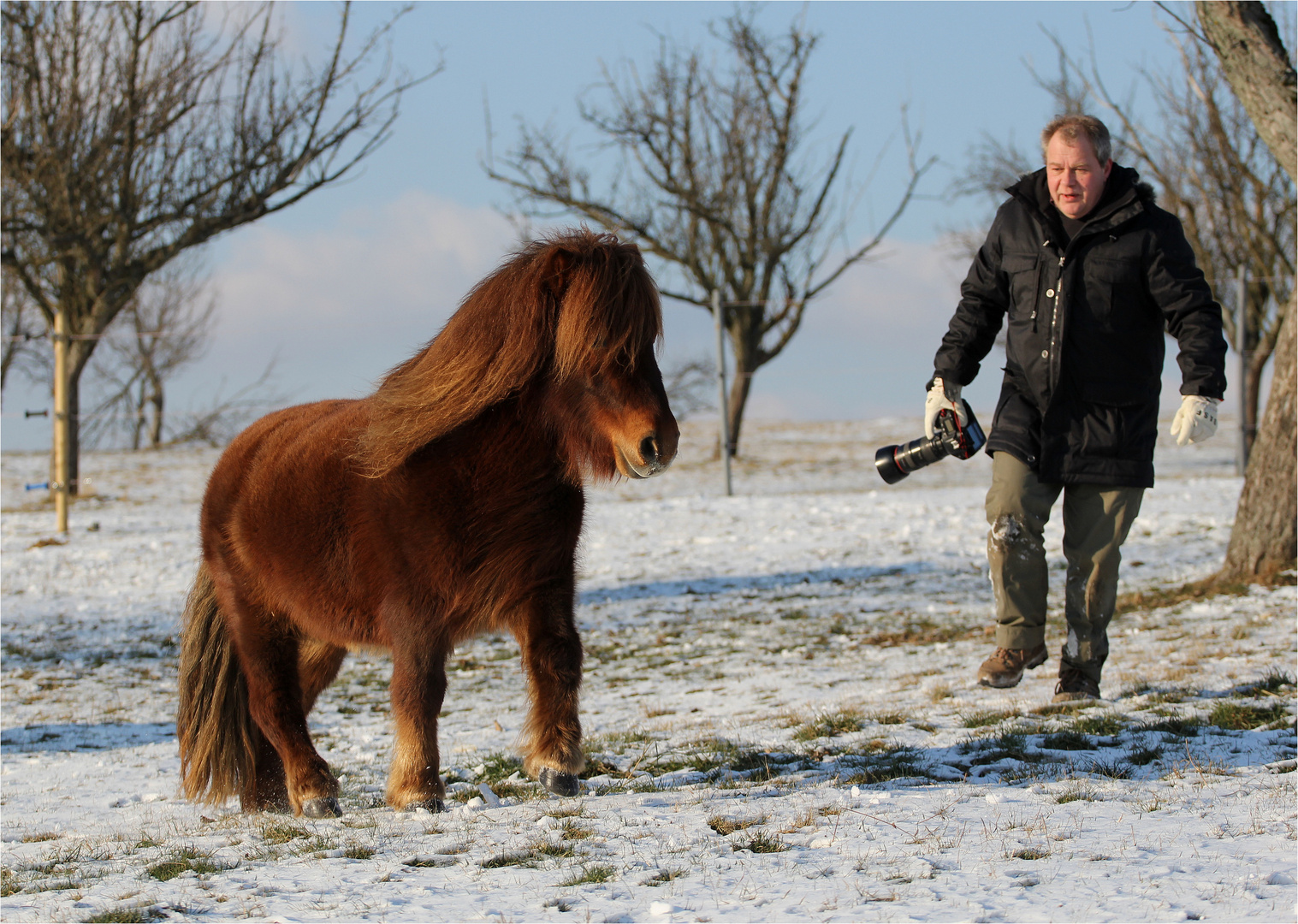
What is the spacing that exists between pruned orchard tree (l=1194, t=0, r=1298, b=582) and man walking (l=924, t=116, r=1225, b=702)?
3.17m

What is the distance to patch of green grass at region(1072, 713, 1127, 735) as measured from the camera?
3.88m

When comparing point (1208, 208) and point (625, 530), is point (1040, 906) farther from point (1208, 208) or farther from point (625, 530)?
point (1208, 208)

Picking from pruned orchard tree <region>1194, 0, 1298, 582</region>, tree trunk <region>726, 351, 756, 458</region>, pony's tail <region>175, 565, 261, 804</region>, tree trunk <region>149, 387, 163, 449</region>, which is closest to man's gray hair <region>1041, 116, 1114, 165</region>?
pruned orchard tree <region>1194, 0, 1298, 582</region>

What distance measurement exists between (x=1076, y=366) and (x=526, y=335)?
2213mm

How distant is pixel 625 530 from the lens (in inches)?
439

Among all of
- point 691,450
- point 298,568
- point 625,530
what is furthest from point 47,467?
point 298,568

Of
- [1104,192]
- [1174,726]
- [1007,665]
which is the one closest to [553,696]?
[1007,665]

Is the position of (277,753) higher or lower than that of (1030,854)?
lower

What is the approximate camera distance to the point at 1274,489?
691 centimetres

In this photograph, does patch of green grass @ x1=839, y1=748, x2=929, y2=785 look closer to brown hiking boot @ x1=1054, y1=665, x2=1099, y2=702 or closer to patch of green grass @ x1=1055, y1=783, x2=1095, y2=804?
patch of green grass @ x1=1055, y1=783, x2=1095, y2=804

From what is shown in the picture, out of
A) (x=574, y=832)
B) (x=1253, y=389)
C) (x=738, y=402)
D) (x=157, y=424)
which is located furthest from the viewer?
(x=157, y=424)

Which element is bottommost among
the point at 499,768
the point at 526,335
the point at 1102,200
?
the point at 499,768

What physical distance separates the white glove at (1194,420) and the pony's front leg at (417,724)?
2662mm

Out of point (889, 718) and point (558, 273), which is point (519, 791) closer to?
point (889, 718)
